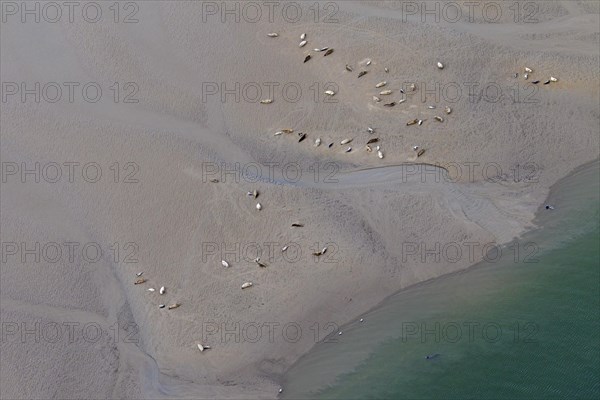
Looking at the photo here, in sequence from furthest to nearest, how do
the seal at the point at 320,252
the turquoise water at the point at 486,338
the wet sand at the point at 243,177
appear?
1. the seal at the point at 320,252
2. the wet sand at the point at 243,177
3. the turquoise water at the point at 486,338

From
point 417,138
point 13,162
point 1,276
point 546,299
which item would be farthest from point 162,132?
point 546,299

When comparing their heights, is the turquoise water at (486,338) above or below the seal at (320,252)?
below

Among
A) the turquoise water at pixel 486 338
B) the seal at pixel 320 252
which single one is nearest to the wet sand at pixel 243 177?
the seal at pixel 320 252

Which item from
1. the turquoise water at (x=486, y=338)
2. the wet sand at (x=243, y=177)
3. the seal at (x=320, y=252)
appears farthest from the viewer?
the seal at (x=320, y=252)

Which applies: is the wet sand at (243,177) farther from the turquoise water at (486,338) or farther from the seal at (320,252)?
the turquoise water at (486,338)

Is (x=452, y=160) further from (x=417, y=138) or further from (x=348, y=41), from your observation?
(x=348, y=41)

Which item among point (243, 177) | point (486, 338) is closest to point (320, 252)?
point (243, 177)
